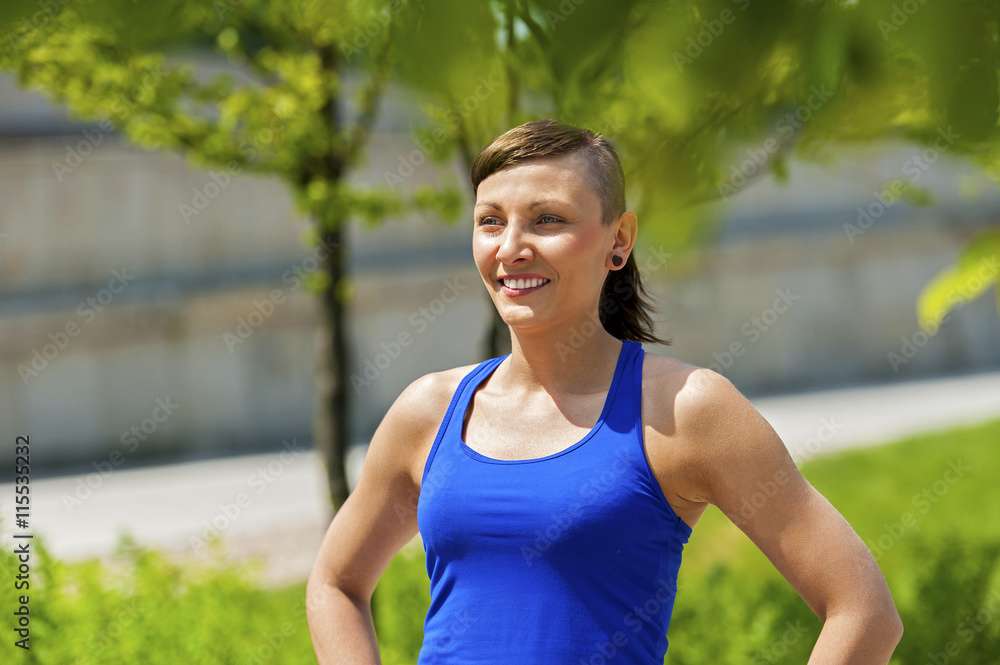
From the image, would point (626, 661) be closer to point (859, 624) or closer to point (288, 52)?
point (859, 624)

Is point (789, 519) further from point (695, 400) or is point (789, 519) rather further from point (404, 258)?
point (404, 258)

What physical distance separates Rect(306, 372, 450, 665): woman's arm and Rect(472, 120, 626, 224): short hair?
16.9 inches

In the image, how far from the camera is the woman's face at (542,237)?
1597mm

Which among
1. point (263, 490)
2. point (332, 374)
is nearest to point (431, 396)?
point (332, 374)

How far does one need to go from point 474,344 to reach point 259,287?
9.70 feet

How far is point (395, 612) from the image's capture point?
4.07m

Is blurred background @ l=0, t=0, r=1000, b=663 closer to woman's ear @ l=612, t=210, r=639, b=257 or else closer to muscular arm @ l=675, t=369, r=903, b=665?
woman's ear @ l=612, t=210, r=639, b=257

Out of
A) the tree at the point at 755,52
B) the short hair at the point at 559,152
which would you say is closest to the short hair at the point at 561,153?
the short hair at the point at 559,152

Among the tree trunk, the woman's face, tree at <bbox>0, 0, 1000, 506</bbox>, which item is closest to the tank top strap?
the woman's face

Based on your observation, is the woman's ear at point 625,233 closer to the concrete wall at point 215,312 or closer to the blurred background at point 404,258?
the blurred background at point 404,258

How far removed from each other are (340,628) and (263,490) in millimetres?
8466

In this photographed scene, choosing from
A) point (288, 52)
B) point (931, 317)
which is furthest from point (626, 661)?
point (288, 52)

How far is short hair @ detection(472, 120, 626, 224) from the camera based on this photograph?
163 centimetres

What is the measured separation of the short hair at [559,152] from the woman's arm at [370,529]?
430mm
